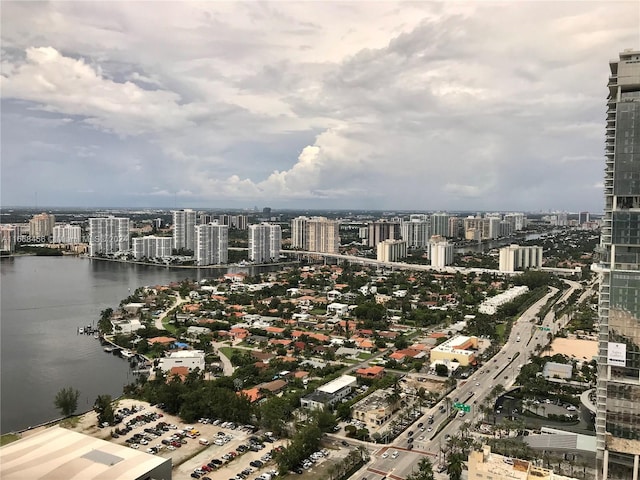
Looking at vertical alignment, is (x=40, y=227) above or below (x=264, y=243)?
above

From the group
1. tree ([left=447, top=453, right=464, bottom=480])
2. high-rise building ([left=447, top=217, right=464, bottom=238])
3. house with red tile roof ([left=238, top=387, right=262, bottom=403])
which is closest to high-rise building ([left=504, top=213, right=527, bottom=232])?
high-rise building ([left=447, top=217, right=464, bottom=238])

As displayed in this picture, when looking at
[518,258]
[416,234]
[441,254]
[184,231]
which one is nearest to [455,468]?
[518,258]

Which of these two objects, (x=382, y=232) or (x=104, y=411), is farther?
(x=382, y=232)

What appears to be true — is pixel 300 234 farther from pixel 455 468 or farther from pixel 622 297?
pixel 622 297

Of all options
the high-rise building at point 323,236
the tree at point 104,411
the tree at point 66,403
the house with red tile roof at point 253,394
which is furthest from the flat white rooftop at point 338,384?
the high-rise building at point 323,236

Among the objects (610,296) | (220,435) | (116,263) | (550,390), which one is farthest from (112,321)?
(116,263)

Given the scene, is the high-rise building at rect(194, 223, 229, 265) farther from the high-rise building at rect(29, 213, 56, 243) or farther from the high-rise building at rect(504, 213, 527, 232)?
the high-rise building at rect(504, 213, 527, 232)

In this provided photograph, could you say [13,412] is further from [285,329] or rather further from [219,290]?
[219,290]
